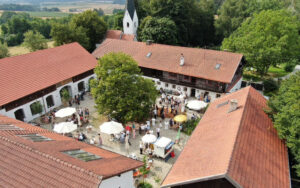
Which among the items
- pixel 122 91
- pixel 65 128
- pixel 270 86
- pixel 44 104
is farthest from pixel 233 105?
pixel 44 104

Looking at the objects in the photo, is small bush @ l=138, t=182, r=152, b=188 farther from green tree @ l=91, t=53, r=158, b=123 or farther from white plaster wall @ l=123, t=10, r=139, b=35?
white plaster wall @ l=123, t=10, r=139, b=35

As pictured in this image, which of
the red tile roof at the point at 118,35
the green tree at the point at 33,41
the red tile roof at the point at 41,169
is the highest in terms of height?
the red tile roof at the point at 118,35

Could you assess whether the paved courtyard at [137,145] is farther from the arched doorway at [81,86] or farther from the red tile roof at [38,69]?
the red tile roof at [38,69]

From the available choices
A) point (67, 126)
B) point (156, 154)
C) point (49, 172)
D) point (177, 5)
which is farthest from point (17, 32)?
point (49, 172)

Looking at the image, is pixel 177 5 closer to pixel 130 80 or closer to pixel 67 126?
pixel 130 80

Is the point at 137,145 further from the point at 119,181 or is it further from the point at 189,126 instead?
the point at 119,181

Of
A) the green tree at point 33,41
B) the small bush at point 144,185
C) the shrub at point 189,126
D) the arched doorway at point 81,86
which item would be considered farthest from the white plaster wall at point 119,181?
the green tree at point 33,41

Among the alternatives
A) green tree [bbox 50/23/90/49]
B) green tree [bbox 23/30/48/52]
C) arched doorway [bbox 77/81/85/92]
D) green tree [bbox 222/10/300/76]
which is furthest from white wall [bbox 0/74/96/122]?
green tree [bbox 222/10/300/76]
